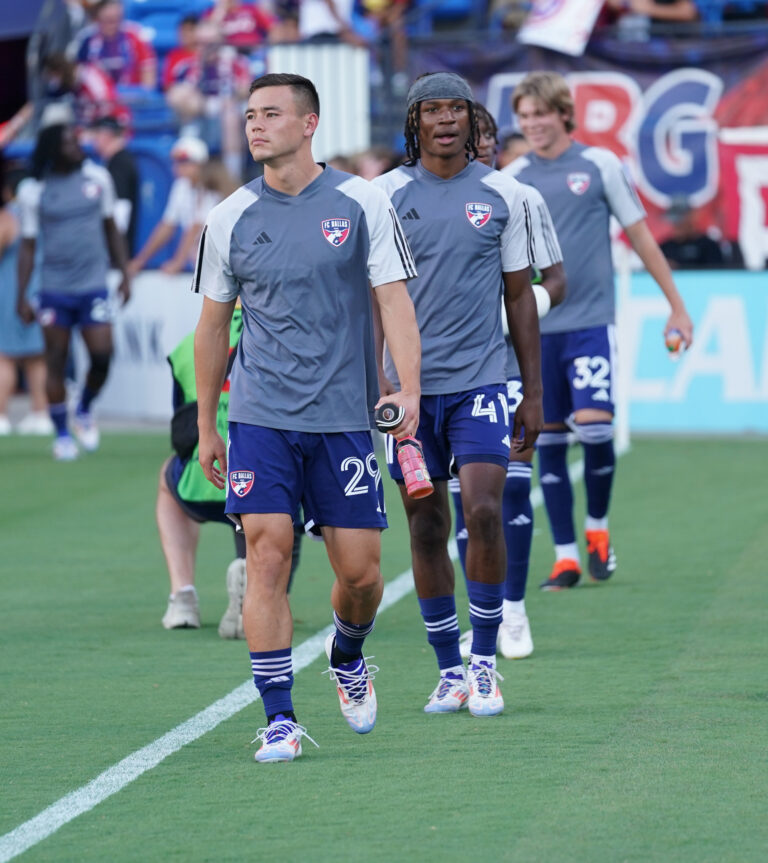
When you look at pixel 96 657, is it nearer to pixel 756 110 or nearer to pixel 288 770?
pixel 288 770

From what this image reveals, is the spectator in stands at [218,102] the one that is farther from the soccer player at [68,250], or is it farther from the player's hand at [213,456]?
the player's hand at [213,456]

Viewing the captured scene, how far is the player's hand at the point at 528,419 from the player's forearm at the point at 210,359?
117 cm

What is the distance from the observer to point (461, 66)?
16.0 m

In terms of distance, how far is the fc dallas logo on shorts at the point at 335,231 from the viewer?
5.41 meters

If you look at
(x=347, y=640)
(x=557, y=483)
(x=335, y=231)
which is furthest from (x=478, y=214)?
(x=557, y=483)

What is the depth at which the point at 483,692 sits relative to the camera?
6.10 m

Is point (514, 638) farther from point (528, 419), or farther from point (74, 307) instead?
point (74, 307)

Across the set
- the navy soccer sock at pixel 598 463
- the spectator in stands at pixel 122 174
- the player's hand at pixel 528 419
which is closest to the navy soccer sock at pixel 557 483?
the navy soccer sock at pixel 598 463

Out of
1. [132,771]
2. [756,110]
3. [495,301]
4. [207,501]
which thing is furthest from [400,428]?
[756,110]

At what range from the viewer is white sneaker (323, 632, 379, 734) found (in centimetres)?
577

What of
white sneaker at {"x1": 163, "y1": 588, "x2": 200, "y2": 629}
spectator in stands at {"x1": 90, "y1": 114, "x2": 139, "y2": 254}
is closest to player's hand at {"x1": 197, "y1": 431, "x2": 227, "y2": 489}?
white sneaker at {"x1": 163, "y1": 588, "x2": 200, "y2": 629}

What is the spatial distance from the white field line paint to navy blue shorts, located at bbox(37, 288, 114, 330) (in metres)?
7.05

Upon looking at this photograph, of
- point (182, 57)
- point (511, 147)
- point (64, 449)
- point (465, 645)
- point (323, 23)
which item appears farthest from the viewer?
point (182, 57)

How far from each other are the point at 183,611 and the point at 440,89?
2821mm
